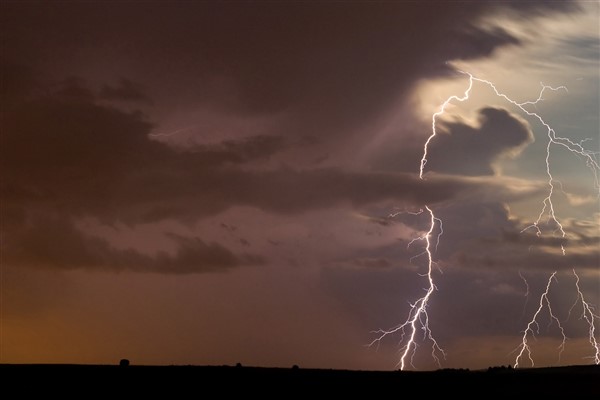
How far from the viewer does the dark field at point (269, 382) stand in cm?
4775

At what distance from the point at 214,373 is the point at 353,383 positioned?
7158 mm

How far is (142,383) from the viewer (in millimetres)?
49125

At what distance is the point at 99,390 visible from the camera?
47.3 metres

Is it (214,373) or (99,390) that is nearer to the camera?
(99,390)

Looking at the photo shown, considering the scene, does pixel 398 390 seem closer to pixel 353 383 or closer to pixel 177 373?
pixel 353 383

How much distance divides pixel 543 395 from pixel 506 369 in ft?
42.7

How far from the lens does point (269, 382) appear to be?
5088 centimetres

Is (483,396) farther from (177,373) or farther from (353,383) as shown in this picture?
(177,373)

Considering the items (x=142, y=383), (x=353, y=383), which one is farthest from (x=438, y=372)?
(x=142, y=383)

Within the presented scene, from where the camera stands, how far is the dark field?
47750 mm

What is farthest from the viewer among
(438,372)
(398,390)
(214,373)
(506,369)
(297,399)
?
(506,369)

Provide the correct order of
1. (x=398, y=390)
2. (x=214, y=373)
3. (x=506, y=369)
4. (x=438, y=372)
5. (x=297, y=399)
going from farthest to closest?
(x=506, y=369), (x=438, y=372), (x=214, y=373), (x=398, y=390), (x=297, y=399)

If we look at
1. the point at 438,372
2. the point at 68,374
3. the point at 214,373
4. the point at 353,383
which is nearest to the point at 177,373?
the point at 214,373

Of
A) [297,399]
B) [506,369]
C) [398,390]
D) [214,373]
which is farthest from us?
[506,369]
